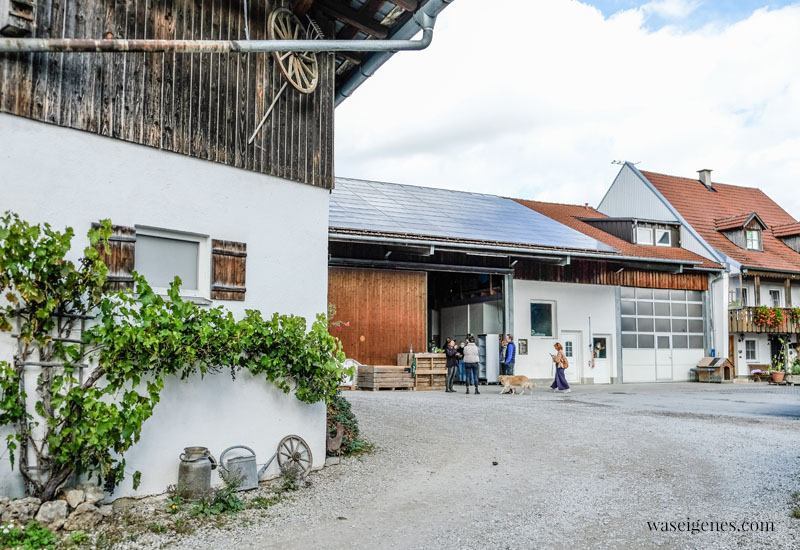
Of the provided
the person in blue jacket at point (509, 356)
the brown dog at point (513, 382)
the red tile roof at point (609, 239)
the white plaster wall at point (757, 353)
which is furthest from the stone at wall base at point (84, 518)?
the white plaster wall at point (757, 353)

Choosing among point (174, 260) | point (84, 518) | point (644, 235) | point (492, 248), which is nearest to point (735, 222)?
point (644, 235)

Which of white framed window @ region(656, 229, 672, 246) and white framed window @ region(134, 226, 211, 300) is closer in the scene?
white framed window @ region(134, 226, 211, 300)

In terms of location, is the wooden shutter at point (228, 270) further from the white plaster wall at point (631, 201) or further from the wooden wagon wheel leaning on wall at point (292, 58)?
the white plaster wall at point (631, 201)

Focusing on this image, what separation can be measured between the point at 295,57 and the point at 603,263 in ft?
65.3

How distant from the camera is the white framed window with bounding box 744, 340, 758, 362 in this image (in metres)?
31.0

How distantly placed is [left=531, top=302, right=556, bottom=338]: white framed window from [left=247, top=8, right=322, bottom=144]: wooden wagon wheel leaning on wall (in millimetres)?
17225

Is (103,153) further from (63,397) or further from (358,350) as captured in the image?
(358,350)

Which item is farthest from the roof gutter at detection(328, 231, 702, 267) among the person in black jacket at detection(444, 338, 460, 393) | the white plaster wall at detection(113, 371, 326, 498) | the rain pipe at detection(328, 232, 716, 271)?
the white plaster wall at detection(113, 371, 326, 498)

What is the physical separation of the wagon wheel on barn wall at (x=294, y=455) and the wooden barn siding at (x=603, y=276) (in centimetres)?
1691

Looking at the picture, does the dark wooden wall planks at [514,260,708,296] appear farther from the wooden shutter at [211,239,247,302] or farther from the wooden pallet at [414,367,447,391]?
the wooden shutter at [211,239,247,302]

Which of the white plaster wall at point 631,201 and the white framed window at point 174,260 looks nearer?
the white framed window at point 174,260

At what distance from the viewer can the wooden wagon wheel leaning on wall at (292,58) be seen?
8844 mm

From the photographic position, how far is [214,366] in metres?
7.91

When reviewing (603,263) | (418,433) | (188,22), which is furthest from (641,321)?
(188,22)
